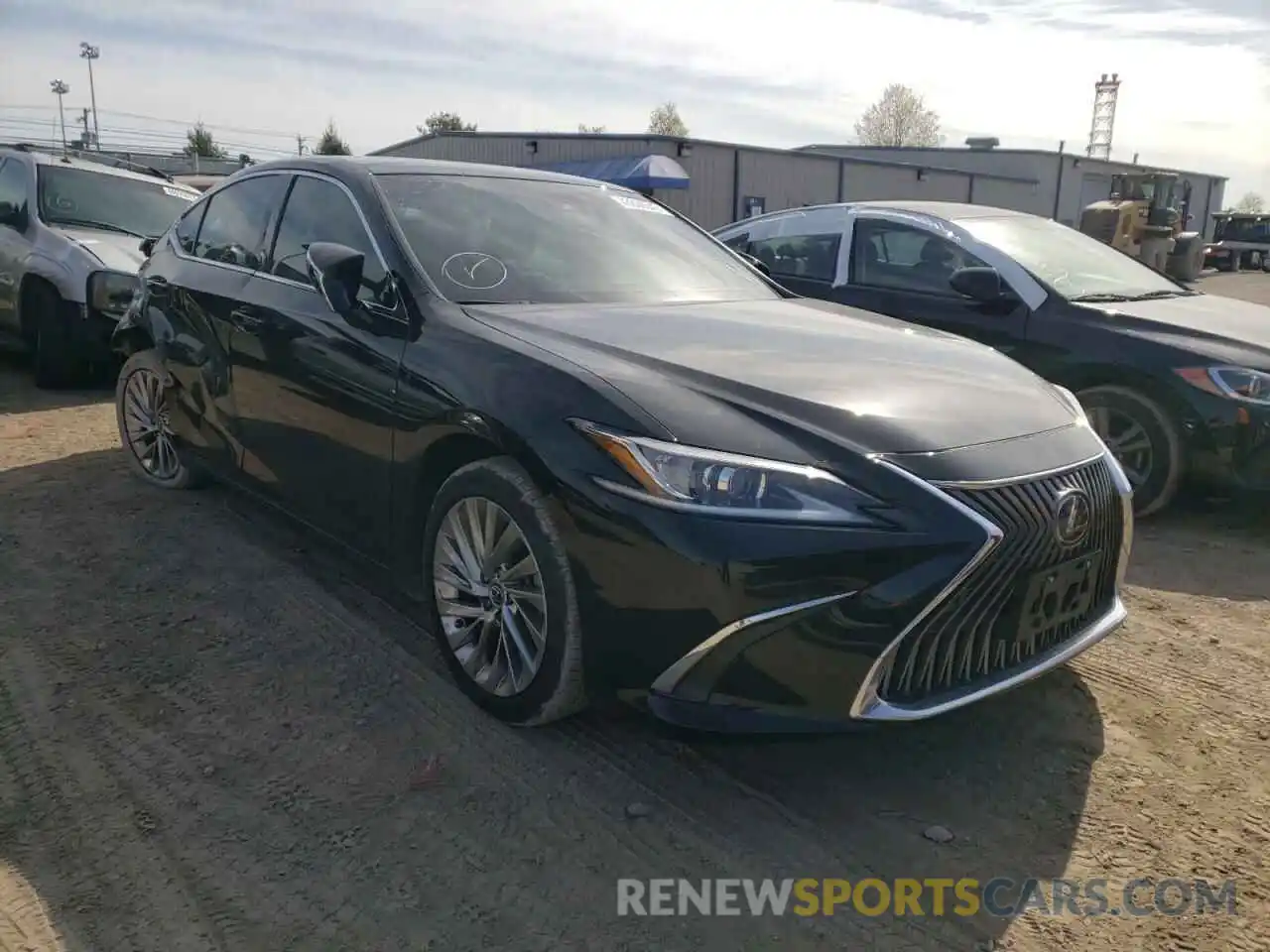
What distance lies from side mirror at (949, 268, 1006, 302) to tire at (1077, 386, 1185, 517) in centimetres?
77

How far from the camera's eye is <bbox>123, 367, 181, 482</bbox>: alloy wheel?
4918 mm

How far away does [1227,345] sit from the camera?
4824mm

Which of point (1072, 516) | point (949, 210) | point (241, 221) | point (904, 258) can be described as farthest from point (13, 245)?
point (1072, 516)

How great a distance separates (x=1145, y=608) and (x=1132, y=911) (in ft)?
6.52

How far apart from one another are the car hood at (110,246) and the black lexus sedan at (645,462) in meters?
3.87

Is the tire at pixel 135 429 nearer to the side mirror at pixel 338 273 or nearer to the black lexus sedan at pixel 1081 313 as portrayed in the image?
the side mirror at pixel 338 273

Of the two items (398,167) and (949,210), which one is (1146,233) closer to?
(949,210)

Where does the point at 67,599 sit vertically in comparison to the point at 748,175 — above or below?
below

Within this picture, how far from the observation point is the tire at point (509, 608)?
2598 millimetres

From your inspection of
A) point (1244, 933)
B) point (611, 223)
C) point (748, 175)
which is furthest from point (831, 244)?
point (748, 175)

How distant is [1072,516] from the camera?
2.56 m

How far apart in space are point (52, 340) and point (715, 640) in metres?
6.75

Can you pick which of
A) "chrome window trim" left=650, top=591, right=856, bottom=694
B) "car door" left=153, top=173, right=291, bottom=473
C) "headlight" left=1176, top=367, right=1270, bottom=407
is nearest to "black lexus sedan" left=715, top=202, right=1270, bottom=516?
"headlight" left=1176, top=367, right=1270, bottom=407

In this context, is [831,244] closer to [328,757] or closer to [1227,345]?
[1227,345]
